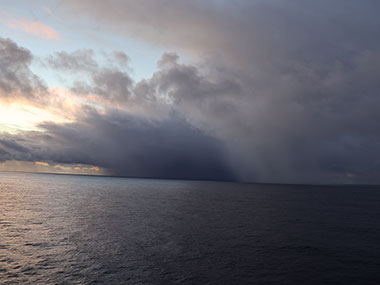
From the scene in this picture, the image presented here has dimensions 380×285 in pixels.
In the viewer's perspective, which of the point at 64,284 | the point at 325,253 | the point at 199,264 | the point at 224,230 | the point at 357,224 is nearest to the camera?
the point at 64,284

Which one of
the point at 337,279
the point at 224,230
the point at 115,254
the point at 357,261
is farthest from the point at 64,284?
the point at 357,261

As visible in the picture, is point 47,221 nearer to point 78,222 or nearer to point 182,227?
point 78,222

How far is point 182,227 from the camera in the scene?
53.4 meters

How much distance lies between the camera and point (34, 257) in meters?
31.6

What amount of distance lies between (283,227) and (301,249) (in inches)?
704

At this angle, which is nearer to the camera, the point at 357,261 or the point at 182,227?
the point at 357,261

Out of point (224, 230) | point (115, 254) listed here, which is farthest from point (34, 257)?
point (224, 230)

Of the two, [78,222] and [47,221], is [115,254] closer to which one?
[78,222]

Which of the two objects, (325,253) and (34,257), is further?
(325,253)

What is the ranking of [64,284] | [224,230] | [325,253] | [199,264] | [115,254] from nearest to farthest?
[64,284] < [199,264] < [115,254] < [325,253] < [224,230]

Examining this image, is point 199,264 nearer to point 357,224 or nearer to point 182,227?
point 182,227

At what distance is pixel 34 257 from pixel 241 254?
2918 centimetres

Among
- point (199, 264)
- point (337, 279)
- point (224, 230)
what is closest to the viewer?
point (337, 279)

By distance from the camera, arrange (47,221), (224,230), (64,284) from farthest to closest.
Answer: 1. (47,221)
2. (224,230)
3. (64,284)
